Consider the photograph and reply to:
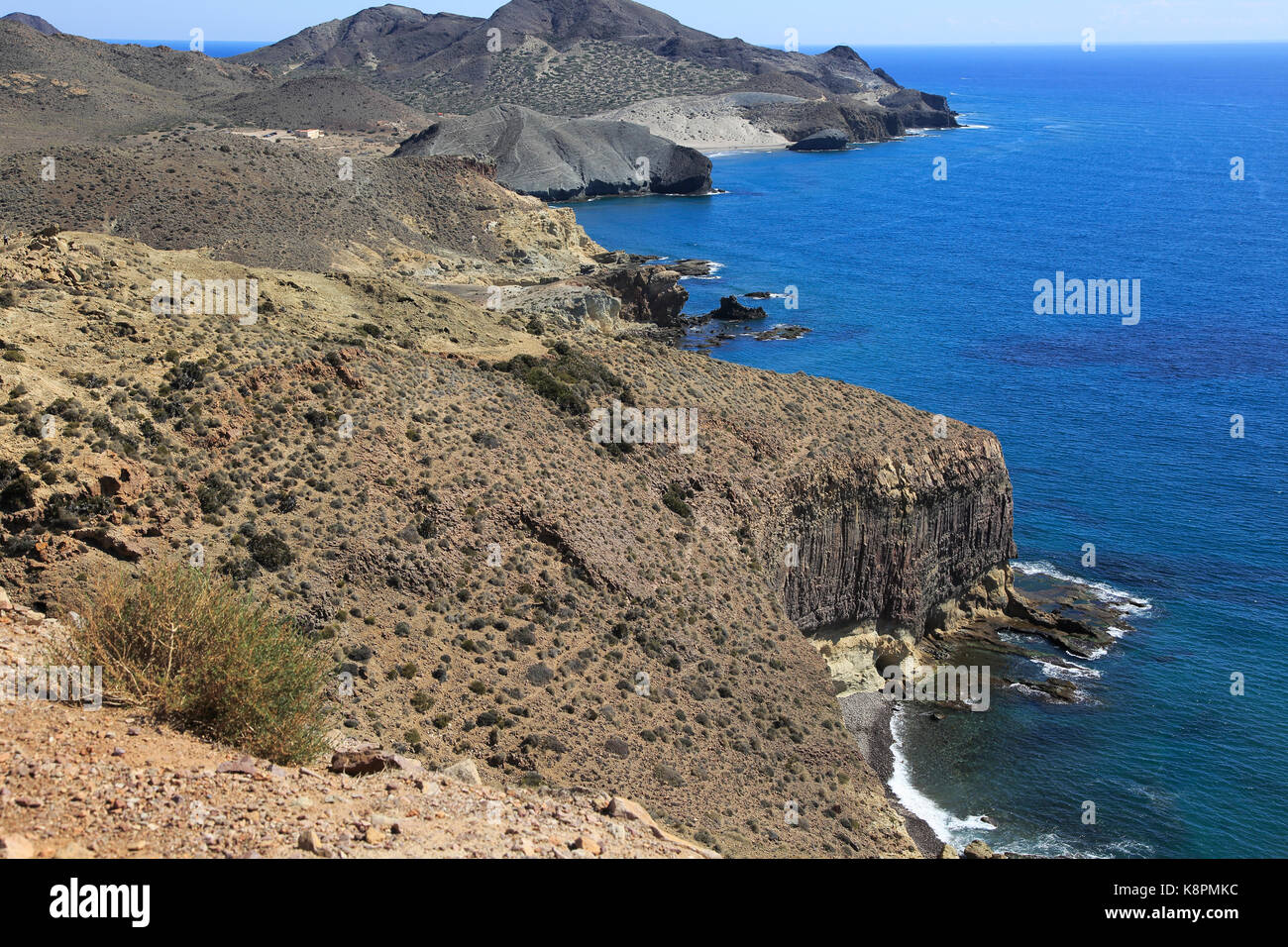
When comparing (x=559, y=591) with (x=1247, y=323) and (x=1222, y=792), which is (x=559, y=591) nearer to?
(x=1222, y=792)

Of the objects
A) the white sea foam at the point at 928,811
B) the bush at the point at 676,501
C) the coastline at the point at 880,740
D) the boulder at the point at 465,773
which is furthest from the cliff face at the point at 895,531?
the boulder at the point at 465,773

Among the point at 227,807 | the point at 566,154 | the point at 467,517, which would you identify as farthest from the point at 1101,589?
the point at 566,154

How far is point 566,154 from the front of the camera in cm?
16950

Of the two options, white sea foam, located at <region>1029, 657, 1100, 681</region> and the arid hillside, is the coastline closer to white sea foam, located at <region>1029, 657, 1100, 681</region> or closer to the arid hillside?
the arid hillside

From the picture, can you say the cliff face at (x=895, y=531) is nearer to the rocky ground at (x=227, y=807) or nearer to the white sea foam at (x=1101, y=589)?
the white sea foam at (x=1101, y=589)

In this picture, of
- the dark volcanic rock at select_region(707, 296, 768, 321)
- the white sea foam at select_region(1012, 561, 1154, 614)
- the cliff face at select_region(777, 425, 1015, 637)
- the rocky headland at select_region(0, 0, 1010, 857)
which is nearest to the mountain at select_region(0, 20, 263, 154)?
the dark volcanic rock at select_region(707, 296, 768, 321)

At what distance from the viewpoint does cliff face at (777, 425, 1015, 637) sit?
45.6m

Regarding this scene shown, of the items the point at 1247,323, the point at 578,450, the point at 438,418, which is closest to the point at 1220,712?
the point at 578,450

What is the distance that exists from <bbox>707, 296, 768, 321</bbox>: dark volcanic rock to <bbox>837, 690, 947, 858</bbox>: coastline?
2355 inches

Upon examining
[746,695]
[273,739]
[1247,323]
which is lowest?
[746,695]

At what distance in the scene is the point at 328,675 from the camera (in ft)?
90.0

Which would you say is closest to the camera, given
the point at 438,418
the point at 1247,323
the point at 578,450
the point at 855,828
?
the point at 855,828

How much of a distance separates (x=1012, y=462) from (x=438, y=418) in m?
44.2

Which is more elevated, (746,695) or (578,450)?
(578,450)
